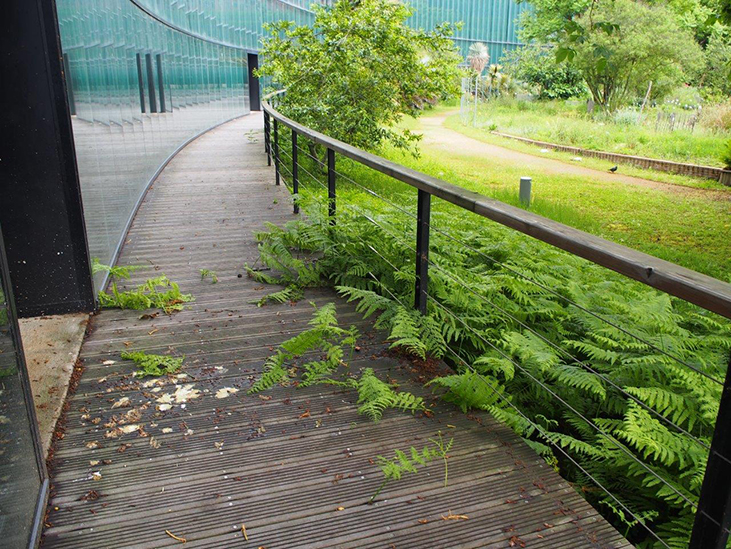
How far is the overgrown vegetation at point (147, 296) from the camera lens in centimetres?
473

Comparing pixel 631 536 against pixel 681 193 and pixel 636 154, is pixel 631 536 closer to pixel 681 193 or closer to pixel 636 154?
pixel 681 193

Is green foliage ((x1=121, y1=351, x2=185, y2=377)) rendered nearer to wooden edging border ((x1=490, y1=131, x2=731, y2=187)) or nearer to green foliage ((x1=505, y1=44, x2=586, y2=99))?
wooden edging border ((x1=490, y1=131, x2=731, y2=187))

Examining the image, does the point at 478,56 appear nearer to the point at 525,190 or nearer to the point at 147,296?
the point at 525,190

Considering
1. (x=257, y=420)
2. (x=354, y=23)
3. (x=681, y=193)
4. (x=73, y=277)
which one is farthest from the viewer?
(x=681, y=193)

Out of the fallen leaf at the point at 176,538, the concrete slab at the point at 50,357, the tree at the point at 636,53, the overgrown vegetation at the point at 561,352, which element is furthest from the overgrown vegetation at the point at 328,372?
the tree at the point at 636,53

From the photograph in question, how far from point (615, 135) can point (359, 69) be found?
43.8ft

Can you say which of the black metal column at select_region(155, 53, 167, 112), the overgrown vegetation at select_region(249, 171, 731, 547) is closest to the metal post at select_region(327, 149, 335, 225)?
the overgrown vegetation at select_region(249, 171, 731, 547)

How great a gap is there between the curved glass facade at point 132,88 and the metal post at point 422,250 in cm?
235

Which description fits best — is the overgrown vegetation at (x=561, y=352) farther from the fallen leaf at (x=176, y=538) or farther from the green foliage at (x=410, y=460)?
the fallen leaf at (x=176, y=538)

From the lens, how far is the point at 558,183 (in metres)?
16.1

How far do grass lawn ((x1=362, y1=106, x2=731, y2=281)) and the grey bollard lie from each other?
506mm

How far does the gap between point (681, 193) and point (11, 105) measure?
15.0m

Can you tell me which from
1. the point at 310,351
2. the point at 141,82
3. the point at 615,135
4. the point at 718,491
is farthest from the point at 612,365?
the point at 615,135

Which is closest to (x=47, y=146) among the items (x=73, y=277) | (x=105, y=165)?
(x=73, y=277)
